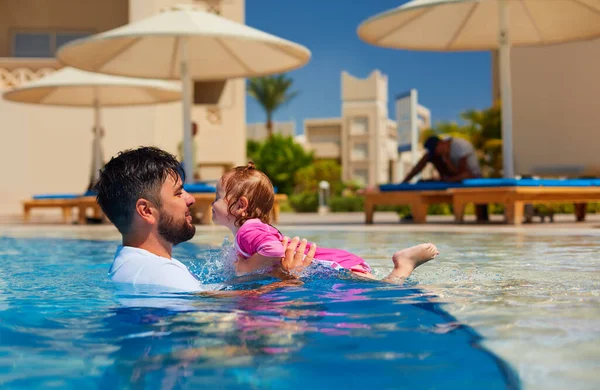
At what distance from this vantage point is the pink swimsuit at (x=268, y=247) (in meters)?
3.51

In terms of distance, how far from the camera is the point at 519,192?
394 inches

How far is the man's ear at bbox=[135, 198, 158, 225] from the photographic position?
306 centimetres

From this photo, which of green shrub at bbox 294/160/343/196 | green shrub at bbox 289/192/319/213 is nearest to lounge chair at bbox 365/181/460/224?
green shrub at bbox 289/192/319/213

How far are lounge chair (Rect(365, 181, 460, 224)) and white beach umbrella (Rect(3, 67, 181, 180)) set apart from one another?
5.49 meters

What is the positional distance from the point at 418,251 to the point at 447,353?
1.66 metres

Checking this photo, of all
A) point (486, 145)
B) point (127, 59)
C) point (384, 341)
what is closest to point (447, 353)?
point (384, 341)

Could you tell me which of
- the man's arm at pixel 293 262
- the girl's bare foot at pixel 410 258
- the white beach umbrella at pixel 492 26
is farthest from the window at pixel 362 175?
the man's arm at pixel 293 262

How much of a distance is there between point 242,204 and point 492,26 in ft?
28.9

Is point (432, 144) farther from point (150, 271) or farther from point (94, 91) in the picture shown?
point (150, 271)

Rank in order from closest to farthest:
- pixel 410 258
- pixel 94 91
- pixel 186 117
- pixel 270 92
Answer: pixel 410 258, pixel 186 117, pixel 94 91, pixel 270 92

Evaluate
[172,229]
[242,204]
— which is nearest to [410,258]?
[242,204]

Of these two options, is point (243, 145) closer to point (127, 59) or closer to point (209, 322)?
point (127, 59)

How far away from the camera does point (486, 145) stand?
2597 cm

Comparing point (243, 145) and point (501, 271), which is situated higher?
point (243, 145)
